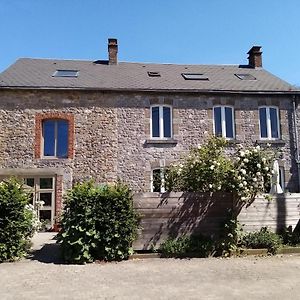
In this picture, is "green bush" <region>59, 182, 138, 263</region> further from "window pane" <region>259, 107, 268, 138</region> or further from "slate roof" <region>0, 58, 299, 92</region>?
"window pane" <region>259, 107, 268, 138</region>

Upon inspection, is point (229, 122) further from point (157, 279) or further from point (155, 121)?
point (157, 279)

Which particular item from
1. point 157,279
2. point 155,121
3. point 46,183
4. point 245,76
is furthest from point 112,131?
point 157,279

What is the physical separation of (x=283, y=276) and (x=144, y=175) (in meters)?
8.95

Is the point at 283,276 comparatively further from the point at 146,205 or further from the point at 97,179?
the point at 97,179

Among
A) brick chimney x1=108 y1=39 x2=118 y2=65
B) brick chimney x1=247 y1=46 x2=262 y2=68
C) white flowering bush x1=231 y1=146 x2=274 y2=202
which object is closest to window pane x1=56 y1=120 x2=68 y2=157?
brick chimney x1=108 y1=39 x2=118 y2=65

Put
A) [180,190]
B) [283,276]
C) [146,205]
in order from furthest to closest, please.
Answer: [180,190]
[146,205]
[283,276]

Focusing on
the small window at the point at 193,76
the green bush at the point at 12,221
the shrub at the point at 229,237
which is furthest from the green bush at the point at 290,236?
the small window at the point at 193,76

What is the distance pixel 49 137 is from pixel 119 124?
9.28 ft

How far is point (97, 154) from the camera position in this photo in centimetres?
1523

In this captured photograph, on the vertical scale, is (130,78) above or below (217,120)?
above

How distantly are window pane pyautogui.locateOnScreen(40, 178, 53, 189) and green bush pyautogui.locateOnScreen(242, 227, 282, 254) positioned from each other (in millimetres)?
8407

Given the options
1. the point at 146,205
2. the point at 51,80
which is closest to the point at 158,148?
the point at 51,80

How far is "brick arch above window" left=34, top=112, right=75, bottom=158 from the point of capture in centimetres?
1505

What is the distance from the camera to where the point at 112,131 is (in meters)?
15.5
